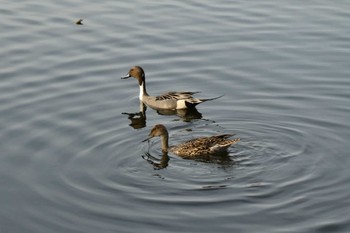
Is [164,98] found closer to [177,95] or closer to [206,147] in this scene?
[177,95]

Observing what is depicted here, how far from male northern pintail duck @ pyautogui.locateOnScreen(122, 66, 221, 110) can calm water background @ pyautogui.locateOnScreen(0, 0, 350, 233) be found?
8.0 inches

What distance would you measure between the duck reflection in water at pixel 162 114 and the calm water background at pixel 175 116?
0.22 ft

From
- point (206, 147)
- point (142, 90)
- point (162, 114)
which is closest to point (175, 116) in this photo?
point (162, 114)

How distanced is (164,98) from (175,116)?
0.42 meters

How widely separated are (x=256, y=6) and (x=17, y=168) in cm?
1016

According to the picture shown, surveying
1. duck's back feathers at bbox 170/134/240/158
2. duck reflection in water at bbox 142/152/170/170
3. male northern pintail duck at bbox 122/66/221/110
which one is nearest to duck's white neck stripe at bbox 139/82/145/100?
male northern pintail duck at bbox 122/66/221/110

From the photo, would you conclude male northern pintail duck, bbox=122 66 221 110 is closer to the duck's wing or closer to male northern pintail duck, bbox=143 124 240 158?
the duck's wing

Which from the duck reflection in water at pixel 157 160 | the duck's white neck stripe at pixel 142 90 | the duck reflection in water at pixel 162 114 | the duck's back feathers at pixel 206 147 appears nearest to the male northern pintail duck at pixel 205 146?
the duck's back feathers at pixel 206 147

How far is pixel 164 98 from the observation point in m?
17.7

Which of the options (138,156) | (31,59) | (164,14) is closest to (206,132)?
(138,156)

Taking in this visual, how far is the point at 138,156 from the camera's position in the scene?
14.7 metres

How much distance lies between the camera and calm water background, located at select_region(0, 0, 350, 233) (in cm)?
1262

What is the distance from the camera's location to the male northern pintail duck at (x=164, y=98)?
57.0 ft

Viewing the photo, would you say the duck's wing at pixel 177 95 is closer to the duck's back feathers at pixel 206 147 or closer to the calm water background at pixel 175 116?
the calm water background at pixel 175 116
